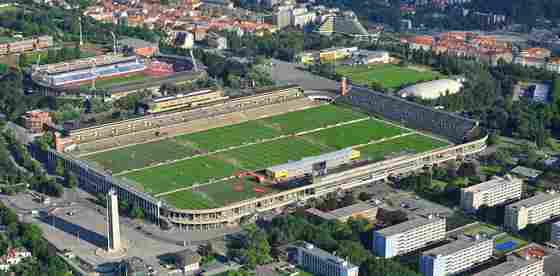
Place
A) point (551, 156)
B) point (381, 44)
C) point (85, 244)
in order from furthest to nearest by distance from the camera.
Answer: point (381, 44) → point (551, 156) → point (85, 244)

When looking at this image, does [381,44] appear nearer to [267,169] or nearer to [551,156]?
[551,156]

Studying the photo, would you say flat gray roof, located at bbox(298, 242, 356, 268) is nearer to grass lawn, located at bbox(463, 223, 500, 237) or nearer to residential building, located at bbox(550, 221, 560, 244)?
grass lawn, located at bbox(463, 223, 500, 237)

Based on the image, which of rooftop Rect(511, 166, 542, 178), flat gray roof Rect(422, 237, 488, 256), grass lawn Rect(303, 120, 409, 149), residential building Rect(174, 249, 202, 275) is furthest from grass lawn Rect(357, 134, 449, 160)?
residential building Rect(174, 249, 202, 275)

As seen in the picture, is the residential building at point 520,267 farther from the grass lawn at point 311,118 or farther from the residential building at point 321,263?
the grass lawn at point 311,118

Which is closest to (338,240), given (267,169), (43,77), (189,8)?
(267,169)

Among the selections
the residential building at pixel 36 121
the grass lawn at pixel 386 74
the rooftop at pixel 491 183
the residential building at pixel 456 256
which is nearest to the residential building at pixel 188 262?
the residential building at pixel 456 256

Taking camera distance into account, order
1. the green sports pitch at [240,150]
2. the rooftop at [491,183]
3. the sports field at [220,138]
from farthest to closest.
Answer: the sports field at [220,138], the green sports pitch at [240,150], the rooftop at [491,183]
